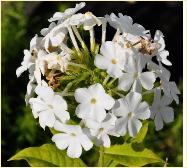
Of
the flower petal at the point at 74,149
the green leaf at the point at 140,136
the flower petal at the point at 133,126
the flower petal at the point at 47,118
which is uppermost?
the flower petal at the point at 47,118

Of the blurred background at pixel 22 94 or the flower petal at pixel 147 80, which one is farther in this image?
the blurred background at pixel 22 94

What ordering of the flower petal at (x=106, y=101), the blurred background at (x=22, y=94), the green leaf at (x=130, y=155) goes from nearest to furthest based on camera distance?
1. the flower petal at (x=106, y=101)
2. the green leaf at (x=130, y=155)
3. the blurred background at (x=22, y=94)

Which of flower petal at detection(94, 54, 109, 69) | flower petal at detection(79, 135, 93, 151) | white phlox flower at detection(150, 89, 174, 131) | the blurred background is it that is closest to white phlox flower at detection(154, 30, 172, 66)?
white phlox flower at detection(150, 89, 174, 131)

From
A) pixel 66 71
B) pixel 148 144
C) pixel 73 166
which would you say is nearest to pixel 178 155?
pixel 148 144

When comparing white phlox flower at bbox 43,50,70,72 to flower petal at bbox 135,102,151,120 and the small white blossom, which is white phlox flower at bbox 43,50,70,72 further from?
flower petal at bbox 135,102,151,120

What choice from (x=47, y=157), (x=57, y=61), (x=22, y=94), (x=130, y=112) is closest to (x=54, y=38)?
(x=57, y=61)

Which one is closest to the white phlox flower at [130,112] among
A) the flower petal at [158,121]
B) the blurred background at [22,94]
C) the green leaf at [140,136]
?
the flower petal at [158,121]

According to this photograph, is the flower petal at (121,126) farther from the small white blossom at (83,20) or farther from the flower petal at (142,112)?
the small white blossom at (83,20)
